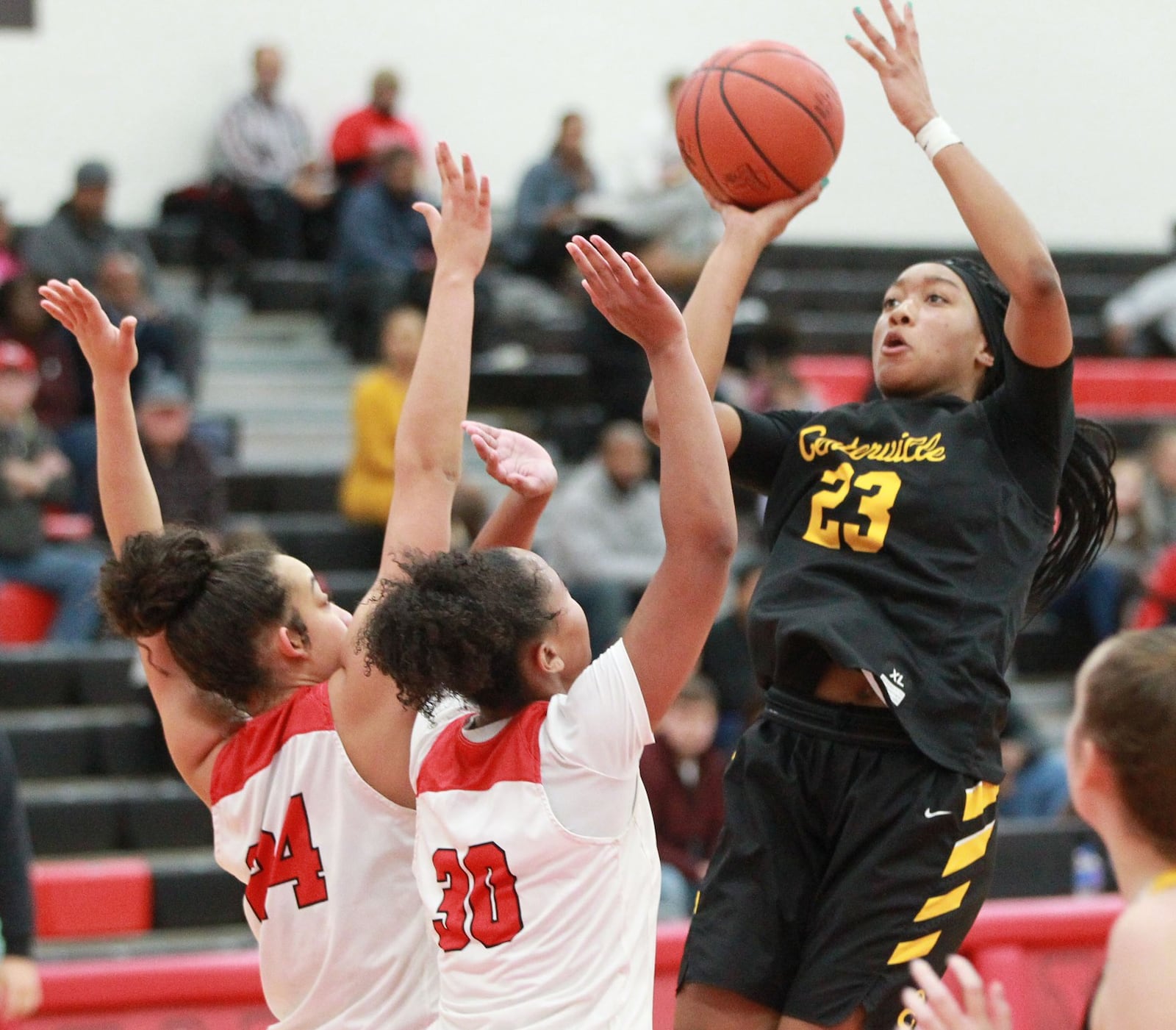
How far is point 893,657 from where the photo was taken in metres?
2.79

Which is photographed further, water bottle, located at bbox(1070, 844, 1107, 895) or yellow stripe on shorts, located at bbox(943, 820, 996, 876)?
water bottle, located at bbox(1070, 844, 1107, 895)

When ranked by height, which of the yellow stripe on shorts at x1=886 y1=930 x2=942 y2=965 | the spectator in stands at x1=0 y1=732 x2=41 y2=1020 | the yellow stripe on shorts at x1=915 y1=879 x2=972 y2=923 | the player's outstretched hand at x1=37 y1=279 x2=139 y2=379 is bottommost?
the spectator in stands at x1=0 y1=732 x2=41 y2=1020

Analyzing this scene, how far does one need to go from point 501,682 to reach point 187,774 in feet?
2.44

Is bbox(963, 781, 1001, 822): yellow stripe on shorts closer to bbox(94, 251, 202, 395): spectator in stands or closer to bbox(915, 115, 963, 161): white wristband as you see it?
bbox(915, 115, 963, 161): white wristband

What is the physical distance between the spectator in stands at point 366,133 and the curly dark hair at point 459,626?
8.45m

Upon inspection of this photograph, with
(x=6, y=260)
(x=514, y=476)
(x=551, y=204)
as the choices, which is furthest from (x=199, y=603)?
(x=551, y=204)

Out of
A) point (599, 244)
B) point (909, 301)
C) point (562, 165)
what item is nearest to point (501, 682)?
point (599, 244)

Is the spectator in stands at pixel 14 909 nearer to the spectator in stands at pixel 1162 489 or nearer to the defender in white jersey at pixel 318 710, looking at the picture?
the defender in white jersey at pixel 318 710

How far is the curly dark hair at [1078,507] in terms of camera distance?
3160 mm

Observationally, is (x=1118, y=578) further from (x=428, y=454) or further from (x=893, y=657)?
(x=428, y=454)

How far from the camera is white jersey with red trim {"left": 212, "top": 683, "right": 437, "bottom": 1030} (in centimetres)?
266

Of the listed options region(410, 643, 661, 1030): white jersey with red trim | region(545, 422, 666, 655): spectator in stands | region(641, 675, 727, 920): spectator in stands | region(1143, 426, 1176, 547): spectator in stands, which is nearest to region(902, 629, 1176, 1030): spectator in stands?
region(410, 643, 661, 1030): white jersey with red trim

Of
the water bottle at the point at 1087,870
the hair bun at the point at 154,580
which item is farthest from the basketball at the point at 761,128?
the water bottle at the point at 1087,870

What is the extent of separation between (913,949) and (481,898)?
2.80 feet
